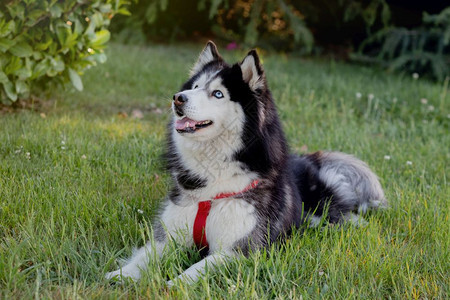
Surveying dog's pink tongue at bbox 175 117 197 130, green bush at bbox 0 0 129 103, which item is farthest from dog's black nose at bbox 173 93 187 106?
green bush at bbox 0 0 129 103

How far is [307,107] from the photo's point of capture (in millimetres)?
5961

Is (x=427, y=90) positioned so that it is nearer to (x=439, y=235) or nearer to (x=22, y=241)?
(x=439, y=235)

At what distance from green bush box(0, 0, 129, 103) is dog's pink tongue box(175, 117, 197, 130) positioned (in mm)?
2161

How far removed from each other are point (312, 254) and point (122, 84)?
487 centimetres

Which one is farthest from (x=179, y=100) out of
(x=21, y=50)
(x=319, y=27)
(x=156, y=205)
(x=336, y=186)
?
(x=319, y=27)

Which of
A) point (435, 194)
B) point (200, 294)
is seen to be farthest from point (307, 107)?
point (200, 294)

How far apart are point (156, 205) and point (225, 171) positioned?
0.83 metres

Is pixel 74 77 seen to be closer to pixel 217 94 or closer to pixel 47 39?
pixel 47 39

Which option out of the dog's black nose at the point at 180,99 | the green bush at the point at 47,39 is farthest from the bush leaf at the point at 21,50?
the dog's black nose at the point at 180,99

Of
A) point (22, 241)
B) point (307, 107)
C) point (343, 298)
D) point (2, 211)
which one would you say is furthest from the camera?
point (307, 107)

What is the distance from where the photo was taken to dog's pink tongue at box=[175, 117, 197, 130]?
8.59 feet

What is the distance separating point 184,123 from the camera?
2.63 metres

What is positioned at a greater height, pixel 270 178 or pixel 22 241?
pixel 270 178

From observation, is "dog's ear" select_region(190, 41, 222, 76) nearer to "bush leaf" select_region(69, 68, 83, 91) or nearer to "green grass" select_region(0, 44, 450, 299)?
"green grass" select_region(0, 44, 450, 299)
